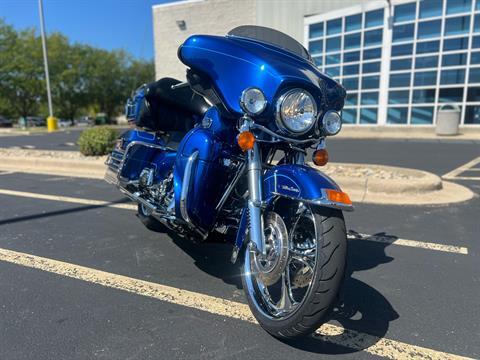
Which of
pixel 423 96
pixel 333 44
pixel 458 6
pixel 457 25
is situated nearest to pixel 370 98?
pixel 423 96

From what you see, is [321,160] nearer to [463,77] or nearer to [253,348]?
[253,348]

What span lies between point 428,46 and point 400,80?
6.02 feet

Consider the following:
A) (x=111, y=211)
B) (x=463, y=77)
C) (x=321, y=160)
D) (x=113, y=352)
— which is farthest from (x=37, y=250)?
(x=463, y=77)

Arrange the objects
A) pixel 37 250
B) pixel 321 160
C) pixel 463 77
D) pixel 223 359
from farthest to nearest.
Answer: pixel 463 77, pixel 37 250, pixel 321 160, pixel 223 359

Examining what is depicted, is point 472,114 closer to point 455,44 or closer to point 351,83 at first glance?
point 455,44

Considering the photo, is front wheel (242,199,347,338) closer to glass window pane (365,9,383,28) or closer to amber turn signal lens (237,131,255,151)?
amber turn signal lens (237,131,255,151)

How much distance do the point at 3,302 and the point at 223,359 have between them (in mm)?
1821

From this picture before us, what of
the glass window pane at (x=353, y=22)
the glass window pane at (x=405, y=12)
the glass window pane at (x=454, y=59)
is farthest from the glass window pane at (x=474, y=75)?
the glass window pane at (x=353, y=22)

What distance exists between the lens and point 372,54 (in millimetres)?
19656

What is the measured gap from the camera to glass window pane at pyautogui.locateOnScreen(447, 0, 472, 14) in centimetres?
1705

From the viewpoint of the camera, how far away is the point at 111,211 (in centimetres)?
559

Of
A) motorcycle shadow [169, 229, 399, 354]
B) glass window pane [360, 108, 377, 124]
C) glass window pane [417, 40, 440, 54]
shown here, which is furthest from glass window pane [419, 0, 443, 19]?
motorcycle shadow [169, 229, 399, 354]

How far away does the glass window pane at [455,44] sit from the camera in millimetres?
17234

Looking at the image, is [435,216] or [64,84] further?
[64,84]
